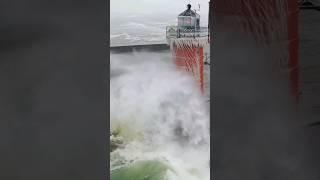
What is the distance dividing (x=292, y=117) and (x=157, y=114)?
0.75m

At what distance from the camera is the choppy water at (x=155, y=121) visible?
177 centimetres

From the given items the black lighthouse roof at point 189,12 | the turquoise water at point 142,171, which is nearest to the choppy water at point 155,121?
the turquoise water at point 142,171

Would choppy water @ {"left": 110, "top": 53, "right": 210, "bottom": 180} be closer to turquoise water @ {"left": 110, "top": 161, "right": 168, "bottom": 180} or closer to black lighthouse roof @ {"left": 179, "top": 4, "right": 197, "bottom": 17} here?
turquoise water @ {"left": 110, "top": 161, "right": 168, "bottom": 180}

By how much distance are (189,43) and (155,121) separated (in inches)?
15.2

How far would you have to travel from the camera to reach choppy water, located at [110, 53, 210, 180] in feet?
5.80

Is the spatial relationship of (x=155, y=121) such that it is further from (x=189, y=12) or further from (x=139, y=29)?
(x=189, y=12)

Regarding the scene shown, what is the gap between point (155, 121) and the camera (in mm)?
1833

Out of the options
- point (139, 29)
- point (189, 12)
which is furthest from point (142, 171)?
point (189, 12)

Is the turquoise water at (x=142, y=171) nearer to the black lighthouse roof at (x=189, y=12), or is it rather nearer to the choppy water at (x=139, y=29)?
the choppy water at (x=139, y=29)

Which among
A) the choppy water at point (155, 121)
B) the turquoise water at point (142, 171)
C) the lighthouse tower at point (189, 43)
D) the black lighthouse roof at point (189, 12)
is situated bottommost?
the turquoise water at point (142, 171)

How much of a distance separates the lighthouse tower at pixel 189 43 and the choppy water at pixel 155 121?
4 centimetres

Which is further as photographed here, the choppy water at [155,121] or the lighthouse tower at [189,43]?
the lighthouse tower at [189,43]
